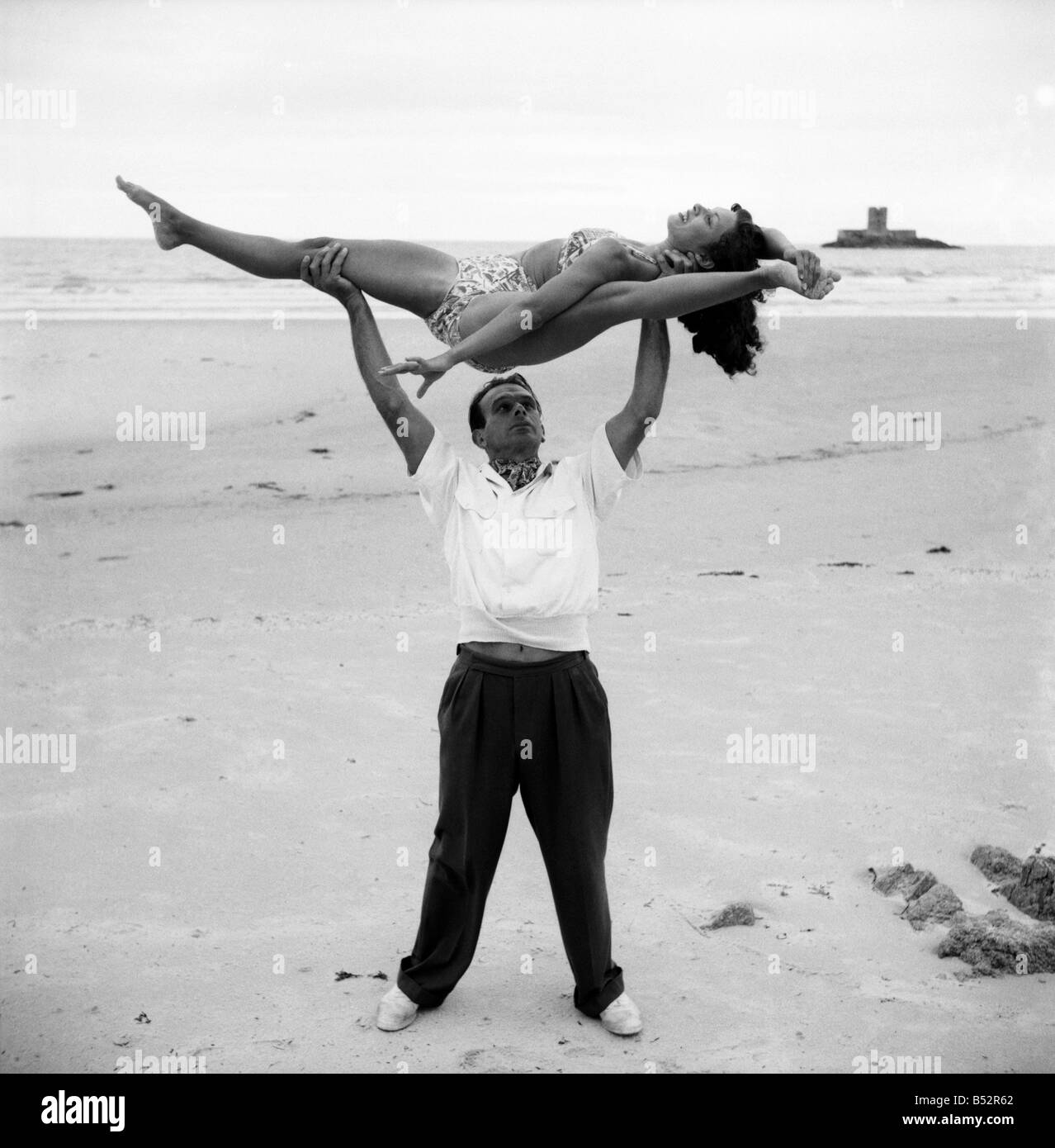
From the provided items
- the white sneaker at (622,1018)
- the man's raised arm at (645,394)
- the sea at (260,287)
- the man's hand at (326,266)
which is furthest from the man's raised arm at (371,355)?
the sea at (260,287)

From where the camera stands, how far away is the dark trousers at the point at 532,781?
14.4 feet

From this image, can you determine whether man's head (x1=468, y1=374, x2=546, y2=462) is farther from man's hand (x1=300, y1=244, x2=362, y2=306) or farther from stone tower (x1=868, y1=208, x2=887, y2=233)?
stone tower (x1=868, y1=208, x2=887, y2=233)

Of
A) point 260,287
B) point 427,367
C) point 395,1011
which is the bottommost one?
point 395,1011

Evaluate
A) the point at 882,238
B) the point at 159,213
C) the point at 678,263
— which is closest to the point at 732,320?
the point at 678,263

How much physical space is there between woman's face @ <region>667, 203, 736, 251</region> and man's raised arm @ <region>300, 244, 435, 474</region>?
939 millimetres

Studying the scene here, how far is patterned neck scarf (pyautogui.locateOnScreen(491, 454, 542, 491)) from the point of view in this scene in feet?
14.9

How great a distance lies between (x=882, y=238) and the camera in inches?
1204

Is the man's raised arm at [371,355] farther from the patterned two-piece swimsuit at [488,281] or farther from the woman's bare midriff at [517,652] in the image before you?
the woman's bare midriff at [517,652]

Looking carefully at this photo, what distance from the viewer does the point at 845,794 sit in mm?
6270

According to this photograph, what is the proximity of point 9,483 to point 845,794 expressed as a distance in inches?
307

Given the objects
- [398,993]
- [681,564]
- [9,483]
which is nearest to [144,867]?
[398,993]

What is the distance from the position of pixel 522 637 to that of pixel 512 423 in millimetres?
676

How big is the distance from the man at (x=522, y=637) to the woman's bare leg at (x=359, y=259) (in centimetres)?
6

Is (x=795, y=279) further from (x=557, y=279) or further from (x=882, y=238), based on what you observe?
(x=882, y=238)
